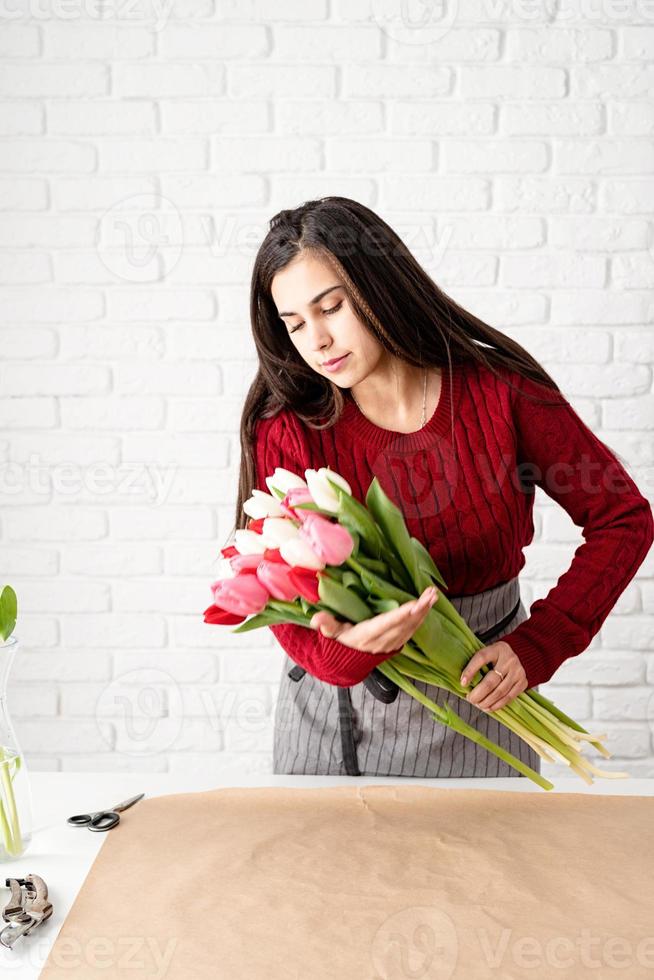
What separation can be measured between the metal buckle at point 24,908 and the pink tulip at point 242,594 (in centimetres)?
34

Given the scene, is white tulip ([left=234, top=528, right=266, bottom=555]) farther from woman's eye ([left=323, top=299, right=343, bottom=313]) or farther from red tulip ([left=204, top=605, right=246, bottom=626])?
woman's eye ([left=323, top=299, right=343, bottom=313])

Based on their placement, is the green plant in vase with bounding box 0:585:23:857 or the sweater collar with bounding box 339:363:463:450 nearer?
the green plant in vase with bounding box 0:585:23:857

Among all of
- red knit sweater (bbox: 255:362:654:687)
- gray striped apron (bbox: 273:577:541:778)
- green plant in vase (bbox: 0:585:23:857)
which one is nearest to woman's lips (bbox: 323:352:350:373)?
red knit sweater (bbox: 255:362:654:687)

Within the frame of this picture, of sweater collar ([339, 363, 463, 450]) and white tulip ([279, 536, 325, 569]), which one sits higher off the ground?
sweater collar ([339, 363, 463, 450])

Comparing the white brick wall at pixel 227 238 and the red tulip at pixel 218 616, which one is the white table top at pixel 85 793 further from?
the white brick wall at pixel 227 238

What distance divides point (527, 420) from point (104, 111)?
131 centimetres

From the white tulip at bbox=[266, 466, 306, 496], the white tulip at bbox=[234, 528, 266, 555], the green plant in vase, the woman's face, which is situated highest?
the woman's face

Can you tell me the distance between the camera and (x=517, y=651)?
3.92 feet

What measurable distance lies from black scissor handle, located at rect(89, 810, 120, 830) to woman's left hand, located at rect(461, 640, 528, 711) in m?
0.43

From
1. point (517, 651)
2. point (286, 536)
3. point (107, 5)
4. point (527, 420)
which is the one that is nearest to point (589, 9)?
point (107, 5)

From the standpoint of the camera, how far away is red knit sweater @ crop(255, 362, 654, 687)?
1.35 meters

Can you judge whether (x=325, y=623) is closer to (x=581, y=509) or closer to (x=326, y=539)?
(x=326, y=539)

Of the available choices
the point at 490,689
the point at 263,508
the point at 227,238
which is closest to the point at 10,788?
the point at 263,508

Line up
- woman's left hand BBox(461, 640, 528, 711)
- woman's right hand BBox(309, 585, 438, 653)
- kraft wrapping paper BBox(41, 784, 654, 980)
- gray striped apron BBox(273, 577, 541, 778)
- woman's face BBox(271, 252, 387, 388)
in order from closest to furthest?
kraft wrapping paper BBox(41, 784, 654, 980) < woman's right hand BBox(309, 585, 438, 653) < woman's left hand BBox(461, 640, 528, 711) < woman's face BBox(271, 252, 387, 388) < gray striped apron BBox(273, 577, 541, 778)
